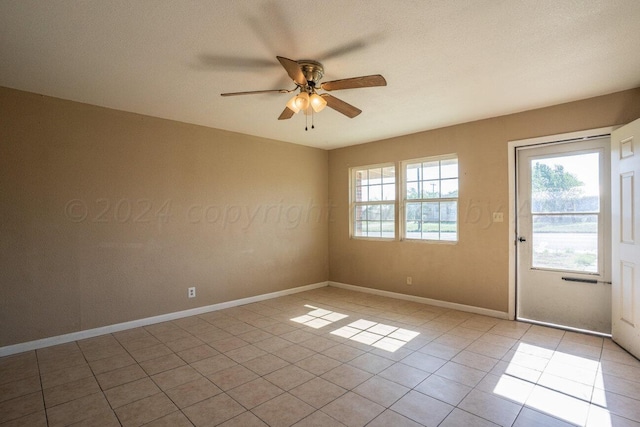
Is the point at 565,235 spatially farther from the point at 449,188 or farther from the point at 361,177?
the point at 361,177

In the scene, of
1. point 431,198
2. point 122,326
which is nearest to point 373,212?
point 431,198

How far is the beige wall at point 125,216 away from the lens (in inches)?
124

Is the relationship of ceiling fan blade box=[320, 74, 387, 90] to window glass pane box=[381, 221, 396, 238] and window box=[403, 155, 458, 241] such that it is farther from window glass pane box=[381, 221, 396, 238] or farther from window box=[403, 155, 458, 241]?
window glass pane box=[381, 221, 396, 238]

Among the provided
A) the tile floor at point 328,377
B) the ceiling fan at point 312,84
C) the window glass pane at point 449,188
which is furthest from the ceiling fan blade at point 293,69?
the window glass pane at point 449,188

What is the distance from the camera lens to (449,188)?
4539 millimetres

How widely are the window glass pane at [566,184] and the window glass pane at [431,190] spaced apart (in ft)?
3.80

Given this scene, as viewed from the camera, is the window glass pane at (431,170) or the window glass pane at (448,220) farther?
the window glass pane at (431,170)

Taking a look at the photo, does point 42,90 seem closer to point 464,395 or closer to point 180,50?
point 180,50

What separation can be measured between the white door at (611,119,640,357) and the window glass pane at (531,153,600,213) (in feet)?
0.95

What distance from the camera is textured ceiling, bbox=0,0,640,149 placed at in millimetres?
1952

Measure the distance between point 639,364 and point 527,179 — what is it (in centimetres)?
206

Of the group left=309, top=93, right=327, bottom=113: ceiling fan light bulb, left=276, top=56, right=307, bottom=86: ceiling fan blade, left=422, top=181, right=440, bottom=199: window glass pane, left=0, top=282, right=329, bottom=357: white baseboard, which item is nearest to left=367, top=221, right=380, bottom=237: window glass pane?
left=422, top=181, right=440, bottom=199: window glass pane

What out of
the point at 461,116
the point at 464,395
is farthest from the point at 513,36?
the point at 464,395

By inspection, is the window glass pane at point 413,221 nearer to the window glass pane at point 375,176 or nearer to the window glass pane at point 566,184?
the window glass pane at point 375,176
